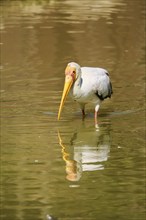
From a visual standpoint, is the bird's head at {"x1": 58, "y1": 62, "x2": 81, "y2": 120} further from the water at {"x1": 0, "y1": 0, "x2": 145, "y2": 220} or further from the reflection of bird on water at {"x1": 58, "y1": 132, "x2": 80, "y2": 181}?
the reflection of bird on water at {"x1": 58, "y1": 132, "x2": 80, "y2": 181}

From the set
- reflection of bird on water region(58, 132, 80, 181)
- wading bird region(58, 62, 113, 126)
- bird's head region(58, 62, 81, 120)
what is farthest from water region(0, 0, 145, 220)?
bird's head region(58, 62, 81, 120)

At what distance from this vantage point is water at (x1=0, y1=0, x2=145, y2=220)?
8.62m

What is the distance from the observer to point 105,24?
2250 cm

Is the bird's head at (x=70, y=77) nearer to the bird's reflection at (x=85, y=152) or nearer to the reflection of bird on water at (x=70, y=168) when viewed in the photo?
the bird's reflection at (x=85, y=152)

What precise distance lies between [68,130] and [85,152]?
1163 mm

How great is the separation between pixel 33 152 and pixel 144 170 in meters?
1.41

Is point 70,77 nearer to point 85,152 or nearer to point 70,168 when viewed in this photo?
point 85,152

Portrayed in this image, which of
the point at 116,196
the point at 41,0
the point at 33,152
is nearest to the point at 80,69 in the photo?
the point at 33,152

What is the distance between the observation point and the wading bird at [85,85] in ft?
39.8

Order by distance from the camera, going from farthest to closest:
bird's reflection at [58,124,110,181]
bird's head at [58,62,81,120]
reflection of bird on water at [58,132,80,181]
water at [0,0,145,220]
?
bird's head at [58,62,81,120]
bird's reflection at [58,124,110,181]
reflection of bird on water at [58,132,80,181]
water at [0,0,145,220]

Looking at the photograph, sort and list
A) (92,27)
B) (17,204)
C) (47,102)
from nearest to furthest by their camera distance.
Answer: (17,204)
(47,102)
(92,27)

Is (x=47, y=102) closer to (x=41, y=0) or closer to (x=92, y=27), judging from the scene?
(x=92, y=27)

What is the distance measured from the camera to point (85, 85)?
481 inches

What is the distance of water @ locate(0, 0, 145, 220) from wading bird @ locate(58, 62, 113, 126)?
0.28 meters
